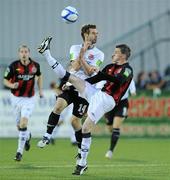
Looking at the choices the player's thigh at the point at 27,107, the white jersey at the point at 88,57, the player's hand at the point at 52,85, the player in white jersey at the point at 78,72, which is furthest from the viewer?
the player's hand at the point at 52,85

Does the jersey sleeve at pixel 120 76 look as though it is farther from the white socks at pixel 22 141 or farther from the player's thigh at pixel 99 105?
the white socks at pixel 22 141

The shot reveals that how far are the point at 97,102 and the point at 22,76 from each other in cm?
450

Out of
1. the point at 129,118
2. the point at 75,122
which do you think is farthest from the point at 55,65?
the point at 129,118

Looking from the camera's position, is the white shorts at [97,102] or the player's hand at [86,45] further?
the player's hand at [86,45]

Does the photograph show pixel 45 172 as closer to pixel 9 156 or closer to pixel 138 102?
pixel 9 156

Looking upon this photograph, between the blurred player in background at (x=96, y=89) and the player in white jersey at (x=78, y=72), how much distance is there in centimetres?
28

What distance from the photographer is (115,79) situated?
14.2 m

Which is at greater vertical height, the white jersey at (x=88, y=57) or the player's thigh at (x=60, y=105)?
the white jersey at (x=88, y=57)

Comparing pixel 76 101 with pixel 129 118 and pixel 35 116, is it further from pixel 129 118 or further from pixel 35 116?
pixel 129 118

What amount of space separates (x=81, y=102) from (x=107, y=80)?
147 centimetres

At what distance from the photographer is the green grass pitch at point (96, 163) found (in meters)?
13.7

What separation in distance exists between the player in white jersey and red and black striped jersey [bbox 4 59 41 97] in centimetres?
293

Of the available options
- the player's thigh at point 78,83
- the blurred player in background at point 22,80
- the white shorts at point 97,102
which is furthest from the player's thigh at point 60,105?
the blurred player in background at point 22,80

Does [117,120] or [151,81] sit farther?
[151,81]
